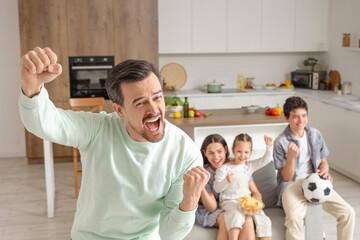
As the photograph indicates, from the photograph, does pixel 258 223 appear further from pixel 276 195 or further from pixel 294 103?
pixel 294 103

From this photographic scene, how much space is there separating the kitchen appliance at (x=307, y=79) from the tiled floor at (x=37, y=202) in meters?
1.54

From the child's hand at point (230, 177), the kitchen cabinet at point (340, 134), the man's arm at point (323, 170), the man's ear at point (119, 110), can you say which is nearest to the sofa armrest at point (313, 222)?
the man's arm at point (323, 170)

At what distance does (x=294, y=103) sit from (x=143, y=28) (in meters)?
2.89

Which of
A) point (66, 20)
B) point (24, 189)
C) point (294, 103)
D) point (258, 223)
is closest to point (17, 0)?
point (66, 20)

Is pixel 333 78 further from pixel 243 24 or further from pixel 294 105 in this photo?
pixel 294 105

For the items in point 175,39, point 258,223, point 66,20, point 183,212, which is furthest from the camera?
point 175,39

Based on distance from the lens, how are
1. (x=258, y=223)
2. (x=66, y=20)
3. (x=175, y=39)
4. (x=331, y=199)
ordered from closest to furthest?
(x=258, y=223), (x=331, y=199), (x=66, y=20), (x=175, y=39)

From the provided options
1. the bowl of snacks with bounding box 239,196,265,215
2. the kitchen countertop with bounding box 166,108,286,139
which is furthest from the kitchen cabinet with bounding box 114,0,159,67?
the bowl of snacks with bounding box 239,196,265,215

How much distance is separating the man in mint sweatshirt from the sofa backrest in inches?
78.6

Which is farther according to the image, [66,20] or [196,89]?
[196,89]

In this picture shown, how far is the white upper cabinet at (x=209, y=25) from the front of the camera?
6336 millimetres

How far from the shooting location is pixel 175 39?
6.32 metres

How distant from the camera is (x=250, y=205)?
9.77ft

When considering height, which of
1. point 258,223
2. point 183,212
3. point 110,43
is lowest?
point 258,223
